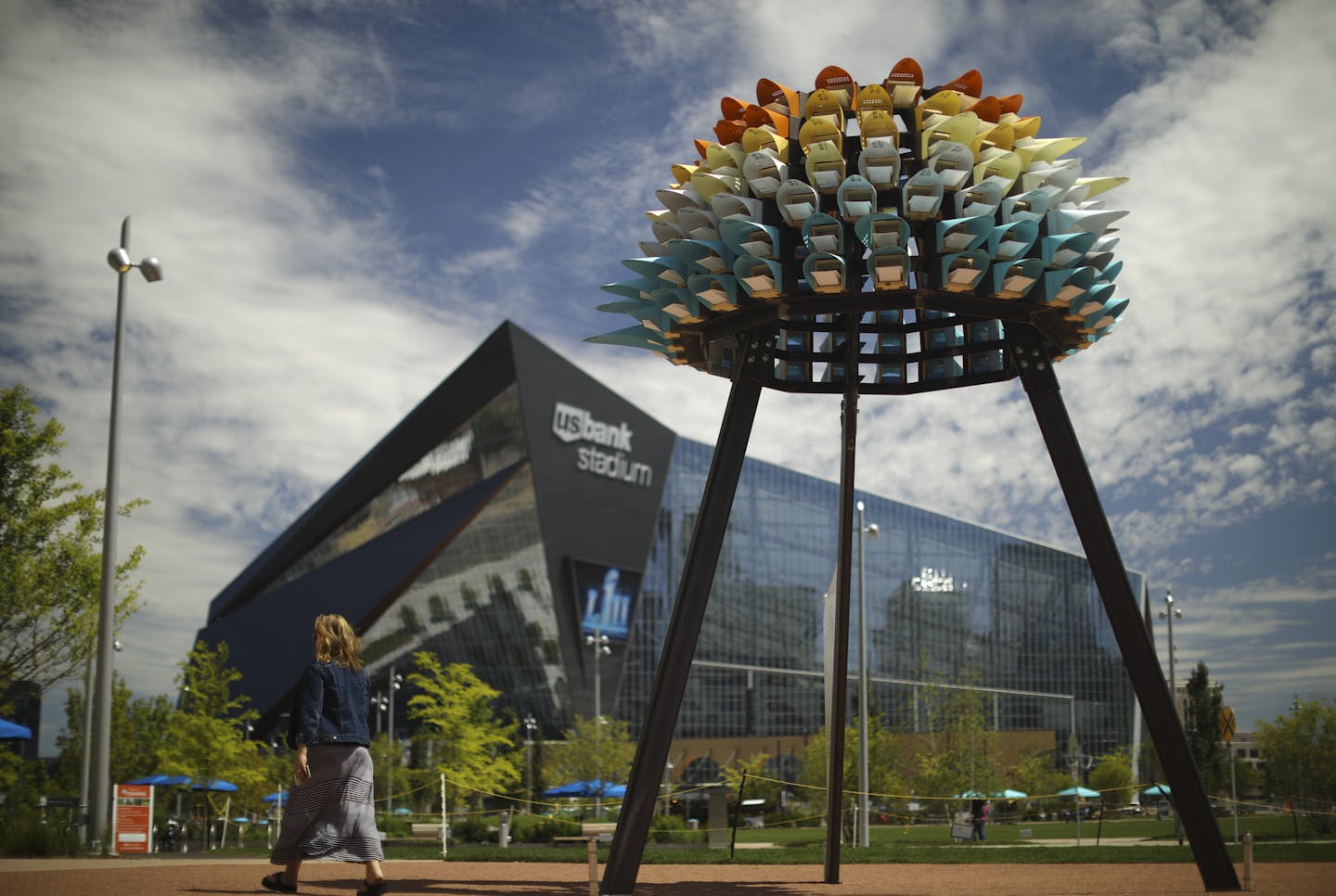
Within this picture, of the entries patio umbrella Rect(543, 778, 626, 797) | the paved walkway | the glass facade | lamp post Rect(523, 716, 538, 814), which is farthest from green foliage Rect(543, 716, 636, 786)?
the paved walkway

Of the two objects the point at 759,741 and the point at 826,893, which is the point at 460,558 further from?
the point at 826,893

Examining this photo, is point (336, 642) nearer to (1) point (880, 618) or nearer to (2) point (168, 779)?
(2) point (168, 779)

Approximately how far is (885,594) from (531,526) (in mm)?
49850

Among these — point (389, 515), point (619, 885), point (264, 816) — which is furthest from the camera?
point (389, 515)

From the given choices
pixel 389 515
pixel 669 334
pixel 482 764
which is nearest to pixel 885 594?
pixel 389 515

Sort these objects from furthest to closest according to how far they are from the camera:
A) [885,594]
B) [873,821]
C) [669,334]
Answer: [885,594] < [873,821] < [669,334]

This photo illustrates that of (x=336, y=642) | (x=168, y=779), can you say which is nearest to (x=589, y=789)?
(x=168, y=779)

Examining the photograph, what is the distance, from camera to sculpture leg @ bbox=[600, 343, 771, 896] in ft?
40.3

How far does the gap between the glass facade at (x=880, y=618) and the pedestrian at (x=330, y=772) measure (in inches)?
3041

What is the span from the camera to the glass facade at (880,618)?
9381 cm

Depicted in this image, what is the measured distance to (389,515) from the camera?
2985 inches

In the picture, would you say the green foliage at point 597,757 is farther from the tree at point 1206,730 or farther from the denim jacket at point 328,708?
the denim jacket at point 328,708

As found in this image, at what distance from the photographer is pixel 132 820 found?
2300 cm

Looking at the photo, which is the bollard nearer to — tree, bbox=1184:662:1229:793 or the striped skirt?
the striped skirt
